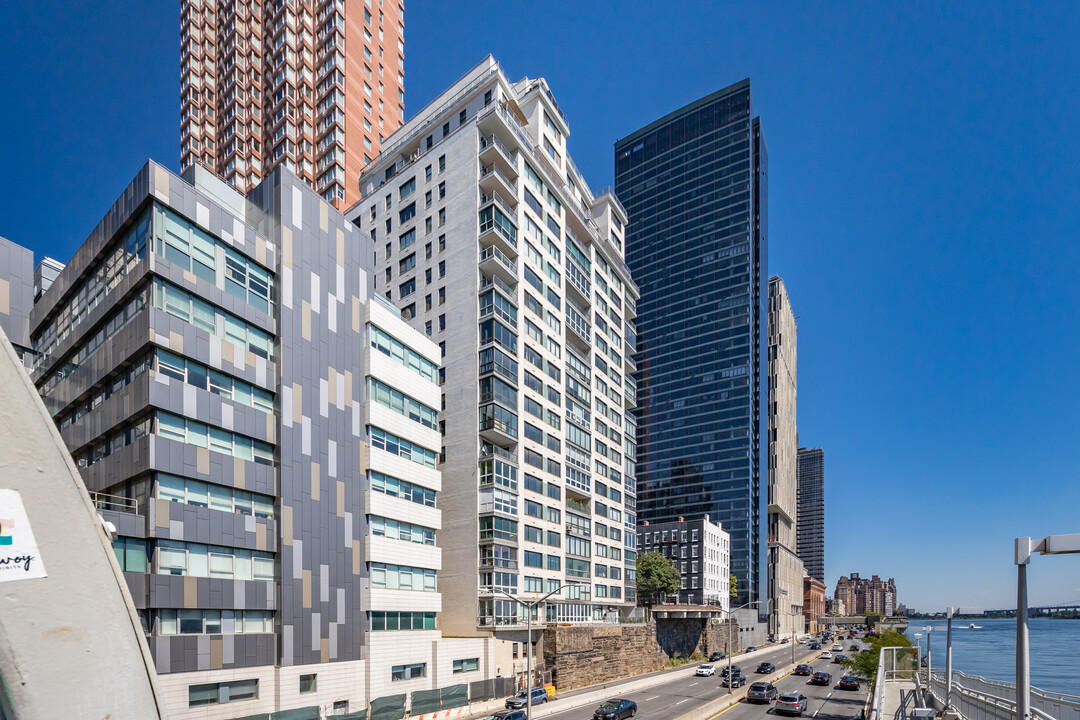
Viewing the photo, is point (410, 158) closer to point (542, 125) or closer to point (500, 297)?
point (542, 125)

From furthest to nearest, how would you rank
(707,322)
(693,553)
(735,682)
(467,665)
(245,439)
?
(707,322) < (693,553) < (735,682) < (467,665) < (245,439)

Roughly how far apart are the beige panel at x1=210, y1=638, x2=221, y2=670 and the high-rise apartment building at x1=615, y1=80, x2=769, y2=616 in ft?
441

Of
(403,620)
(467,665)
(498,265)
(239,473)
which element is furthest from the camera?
(498,265)

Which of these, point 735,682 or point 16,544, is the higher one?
point 16,544

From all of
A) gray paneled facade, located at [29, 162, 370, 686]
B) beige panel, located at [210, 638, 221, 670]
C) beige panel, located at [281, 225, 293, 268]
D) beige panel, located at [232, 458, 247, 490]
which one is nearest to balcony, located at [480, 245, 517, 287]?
gray paneled facade, located at [29, 162, 370, 686]

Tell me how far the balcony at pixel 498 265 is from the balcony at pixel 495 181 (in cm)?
577

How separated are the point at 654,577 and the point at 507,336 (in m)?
51.9

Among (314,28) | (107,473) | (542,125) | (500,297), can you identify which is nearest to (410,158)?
(542,125)

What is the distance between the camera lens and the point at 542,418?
62.1m

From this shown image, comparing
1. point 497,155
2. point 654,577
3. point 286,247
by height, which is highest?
point 497,155

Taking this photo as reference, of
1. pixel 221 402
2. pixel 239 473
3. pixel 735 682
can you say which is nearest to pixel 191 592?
pixel 239 473

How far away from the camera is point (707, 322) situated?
169 metres

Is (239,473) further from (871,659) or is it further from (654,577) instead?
(654,577)

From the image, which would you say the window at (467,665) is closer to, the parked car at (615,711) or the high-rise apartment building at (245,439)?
the high-rise apartment building at (245,439)
